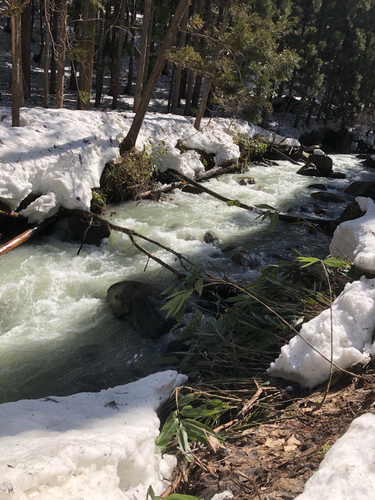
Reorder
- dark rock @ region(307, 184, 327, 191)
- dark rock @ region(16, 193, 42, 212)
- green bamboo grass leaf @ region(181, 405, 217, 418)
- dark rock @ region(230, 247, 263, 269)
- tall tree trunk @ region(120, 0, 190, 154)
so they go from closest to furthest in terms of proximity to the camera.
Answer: green bamboo grass leaf @ region(181, 405, 217, 418), dark rock @ region(230, 247, 263, 269), dark rock @ region(16, 193, 42, 212), tall tree trunk @ region(120, 0, 190, 154), dark rock @ region(307, 184, 327, 191)

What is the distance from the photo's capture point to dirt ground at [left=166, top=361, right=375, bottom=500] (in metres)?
1.75

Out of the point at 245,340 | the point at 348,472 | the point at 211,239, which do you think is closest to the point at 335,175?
the point at 211,239

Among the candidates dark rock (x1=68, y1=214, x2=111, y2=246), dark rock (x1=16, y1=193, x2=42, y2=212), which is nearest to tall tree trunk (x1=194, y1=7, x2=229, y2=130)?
dark rock (x1=68, y1=214, x2=111, y2=246)

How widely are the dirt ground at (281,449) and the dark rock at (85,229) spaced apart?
17.0 ft

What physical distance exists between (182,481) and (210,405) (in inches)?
29.9

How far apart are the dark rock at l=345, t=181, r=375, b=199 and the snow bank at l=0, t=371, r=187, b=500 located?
11.0 m

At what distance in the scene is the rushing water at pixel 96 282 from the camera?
13.6ft

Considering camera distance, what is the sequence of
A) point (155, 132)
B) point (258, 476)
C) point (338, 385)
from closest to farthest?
1. point (258, 476)
2. point (338, 385)
3. point (155, 132)

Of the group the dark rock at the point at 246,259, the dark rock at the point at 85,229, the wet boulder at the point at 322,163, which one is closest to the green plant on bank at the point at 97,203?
the dark rock at the point at 85,229

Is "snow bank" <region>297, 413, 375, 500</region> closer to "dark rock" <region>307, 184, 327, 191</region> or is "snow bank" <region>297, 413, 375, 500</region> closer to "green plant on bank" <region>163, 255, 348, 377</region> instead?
"green plant on bank" <region>163, 255, 348, 377</region>

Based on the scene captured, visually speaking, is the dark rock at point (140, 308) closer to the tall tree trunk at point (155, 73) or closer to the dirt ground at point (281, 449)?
the dirt ground at point (281, 449)

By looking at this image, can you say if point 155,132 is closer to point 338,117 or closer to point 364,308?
point 364,308

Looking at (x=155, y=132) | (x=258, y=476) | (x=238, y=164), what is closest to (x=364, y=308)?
(x=258, y=476)

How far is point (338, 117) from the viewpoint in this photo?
89.7 ft
